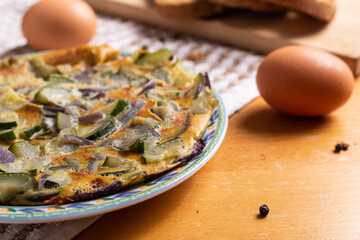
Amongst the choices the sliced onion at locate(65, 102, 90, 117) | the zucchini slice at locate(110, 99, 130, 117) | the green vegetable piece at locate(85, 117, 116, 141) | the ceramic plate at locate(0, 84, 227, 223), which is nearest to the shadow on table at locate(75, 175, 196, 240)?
the ceramic plate at locate(0, 84, 227, 223)

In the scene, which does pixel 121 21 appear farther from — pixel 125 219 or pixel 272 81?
pixel 125 219

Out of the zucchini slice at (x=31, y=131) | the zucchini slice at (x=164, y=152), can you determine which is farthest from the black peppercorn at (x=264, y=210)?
the zucchini slice at (x=31, y=131)

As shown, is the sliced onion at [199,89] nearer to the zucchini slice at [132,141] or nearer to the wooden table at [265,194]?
the wooden table at [265,194]

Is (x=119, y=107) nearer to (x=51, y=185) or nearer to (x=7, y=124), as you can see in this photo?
(x=7, y=124)

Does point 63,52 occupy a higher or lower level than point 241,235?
higher

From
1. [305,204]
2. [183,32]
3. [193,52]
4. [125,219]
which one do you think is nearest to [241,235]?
[305,204]

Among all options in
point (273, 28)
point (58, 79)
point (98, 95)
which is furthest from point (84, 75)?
point (273, 28)

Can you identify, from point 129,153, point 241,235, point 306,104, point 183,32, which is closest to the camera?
point 241,235
